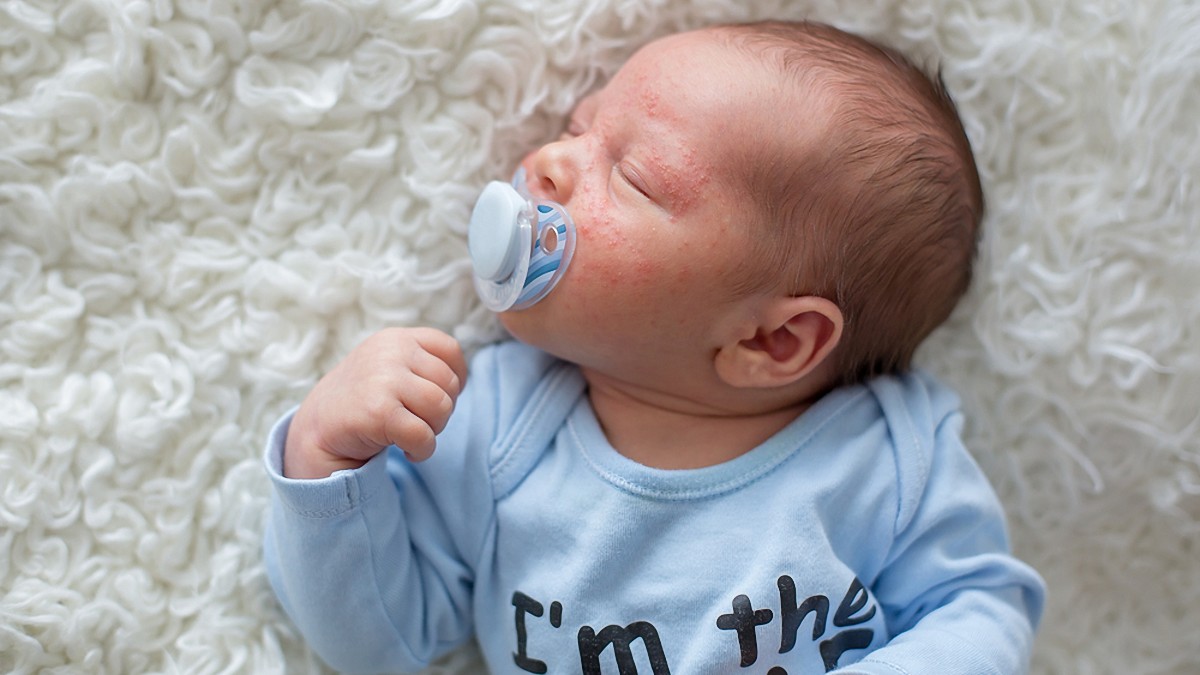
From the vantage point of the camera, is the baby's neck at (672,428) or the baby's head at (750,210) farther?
the baby's neck at (672,428)

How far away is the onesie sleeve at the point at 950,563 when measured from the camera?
1238mm

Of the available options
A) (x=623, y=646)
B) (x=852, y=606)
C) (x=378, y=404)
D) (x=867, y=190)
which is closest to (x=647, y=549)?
(x=623, y=646)

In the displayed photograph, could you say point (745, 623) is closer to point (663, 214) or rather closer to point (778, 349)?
point (778, 349)

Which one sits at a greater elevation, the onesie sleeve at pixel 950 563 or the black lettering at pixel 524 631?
the onesie sleeve at pixel 950 563

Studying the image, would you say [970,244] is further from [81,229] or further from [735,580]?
[81,229]

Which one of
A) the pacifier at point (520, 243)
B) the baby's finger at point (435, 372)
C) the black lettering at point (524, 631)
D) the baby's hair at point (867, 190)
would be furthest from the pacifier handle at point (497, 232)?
the black lettering at point (524, 631)

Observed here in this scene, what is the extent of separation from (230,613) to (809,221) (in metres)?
0.77

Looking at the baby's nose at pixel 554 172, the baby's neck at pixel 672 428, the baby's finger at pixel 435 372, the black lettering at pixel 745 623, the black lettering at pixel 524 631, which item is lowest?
the black lettering at pixel 524 631

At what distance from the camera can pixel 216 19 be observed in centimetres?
127

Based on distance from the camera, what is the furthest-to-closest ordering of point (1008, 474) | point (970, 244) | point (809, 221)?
point (1008, 474) < point (970, 244) < point (809, 221)

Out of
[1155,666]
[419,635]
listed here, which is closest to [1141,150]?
[1155,666]

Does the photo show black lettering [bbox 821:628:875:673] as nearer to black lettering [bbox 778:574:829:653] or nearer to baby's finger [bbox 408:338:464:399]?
black lettering [bbox 778:574:829:653]

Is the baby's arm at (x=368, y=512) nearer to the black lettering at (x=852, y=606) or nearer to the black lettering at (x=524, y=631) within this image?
the black lettering at (x=524, y=631)

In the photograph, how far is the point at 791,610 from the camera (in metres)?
1.20
